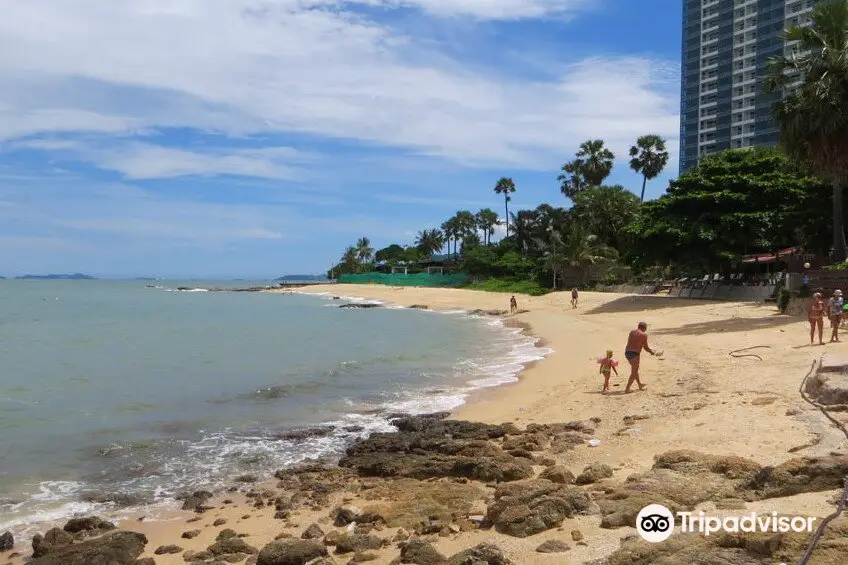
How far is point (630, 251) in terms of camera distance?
125 ft

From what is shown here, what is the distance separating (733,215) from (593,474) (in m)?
30.4

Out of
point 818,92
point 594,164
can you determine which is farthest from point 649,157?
point 818,92

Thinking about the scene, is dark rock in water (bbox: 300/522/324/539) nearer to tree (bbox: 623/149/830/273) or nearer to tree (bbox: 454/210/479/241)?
tree (bbox: 623/149/830/273)

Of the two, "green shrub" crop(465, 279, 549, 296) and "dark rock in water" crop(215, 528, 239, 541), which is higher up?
"green shrub" crop(465, 279, 549, 296)

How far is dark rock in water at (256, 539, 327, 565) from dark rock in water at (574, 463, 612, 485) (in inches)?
110

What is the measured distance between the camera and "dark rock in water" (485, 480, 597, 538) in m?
5.77

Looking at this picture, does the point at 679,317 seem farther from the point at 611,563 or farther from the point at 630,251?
the point at 611,563

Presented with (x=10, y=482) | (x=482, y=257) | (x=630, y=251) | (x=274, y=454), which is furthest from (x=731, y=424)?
(x=482, y=257)

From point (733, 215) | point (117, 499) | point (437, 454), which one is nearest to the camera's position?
point (117, 499)

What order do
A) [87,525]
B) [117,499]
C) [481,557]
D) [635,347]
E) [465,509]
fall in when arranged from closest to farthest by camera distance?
1. [481,557]
2. [465,509]
3. [87,525]
4. [117,499]
5. [635,347]

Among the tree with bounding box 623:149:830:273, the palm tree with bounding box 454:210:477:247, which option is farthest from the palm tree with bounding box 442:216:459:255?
the tree with bounding box 623:149:830:273

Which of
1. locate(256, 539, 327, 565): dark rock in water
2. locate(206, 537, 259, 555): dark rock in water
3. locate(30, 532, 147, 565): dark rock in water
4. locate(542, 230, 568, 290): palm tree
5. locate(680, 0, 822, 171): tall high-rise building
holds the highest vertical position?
locate(680, 0, 822, 171): tall high-rise building

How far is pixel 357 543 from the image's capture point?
6.21 metres

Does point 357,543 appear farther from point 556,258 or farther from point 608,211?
point 608,211
